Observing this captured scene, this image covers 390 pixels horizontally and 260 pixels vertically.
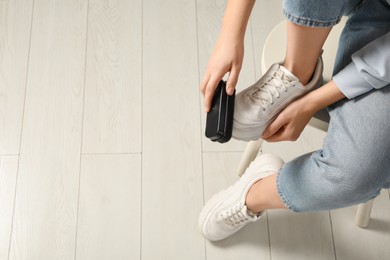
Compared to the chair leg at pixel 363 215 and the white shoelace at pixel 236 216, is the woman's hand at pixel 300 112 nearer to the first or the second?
the white shoelace at pixel 236 216

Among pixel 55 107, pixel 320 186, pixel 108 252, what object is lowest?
pixel 108 252

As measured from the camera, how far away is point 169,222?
1.15 metres

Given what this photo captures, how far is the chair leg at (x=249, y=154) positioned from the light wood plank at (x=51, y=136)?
0.44 m

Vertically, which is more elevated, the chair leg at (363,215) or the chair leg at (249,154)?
the chair leg at (249,154)

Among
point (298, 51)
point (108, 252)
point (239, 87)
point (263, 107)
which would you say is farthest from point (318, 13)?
point (108, 252)

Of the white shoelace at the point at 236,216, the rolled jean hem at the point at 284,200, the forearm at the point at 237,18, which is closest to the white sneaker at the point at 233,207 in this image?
the white shoelace at the point at 236,216

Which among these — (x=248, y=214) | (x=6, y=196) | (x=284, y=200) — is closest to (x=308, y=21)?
(x=284, y=200)

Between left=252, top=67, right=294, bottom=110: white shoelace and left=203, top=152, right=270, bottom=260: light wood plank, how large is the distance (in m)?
0.45

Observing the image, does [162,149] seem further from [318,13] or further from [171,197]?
[318,13]

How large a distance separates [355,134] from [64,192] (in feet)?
2.56

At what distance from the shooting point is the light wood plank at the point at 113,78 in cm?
123

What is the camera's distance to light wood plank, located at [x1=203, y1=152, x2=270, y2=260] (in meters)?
1.12

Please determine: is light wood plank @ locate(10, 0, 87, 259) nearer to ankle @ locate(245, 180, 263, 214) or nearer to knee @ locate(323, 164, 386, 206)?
ankle @ locate(245, 180, 263, 214)

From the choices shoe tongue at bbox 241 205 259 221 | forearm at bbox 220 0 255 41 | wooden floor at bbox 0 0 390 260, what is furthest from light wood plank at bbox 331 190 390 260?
forearm at bbox 220 0 255 41
